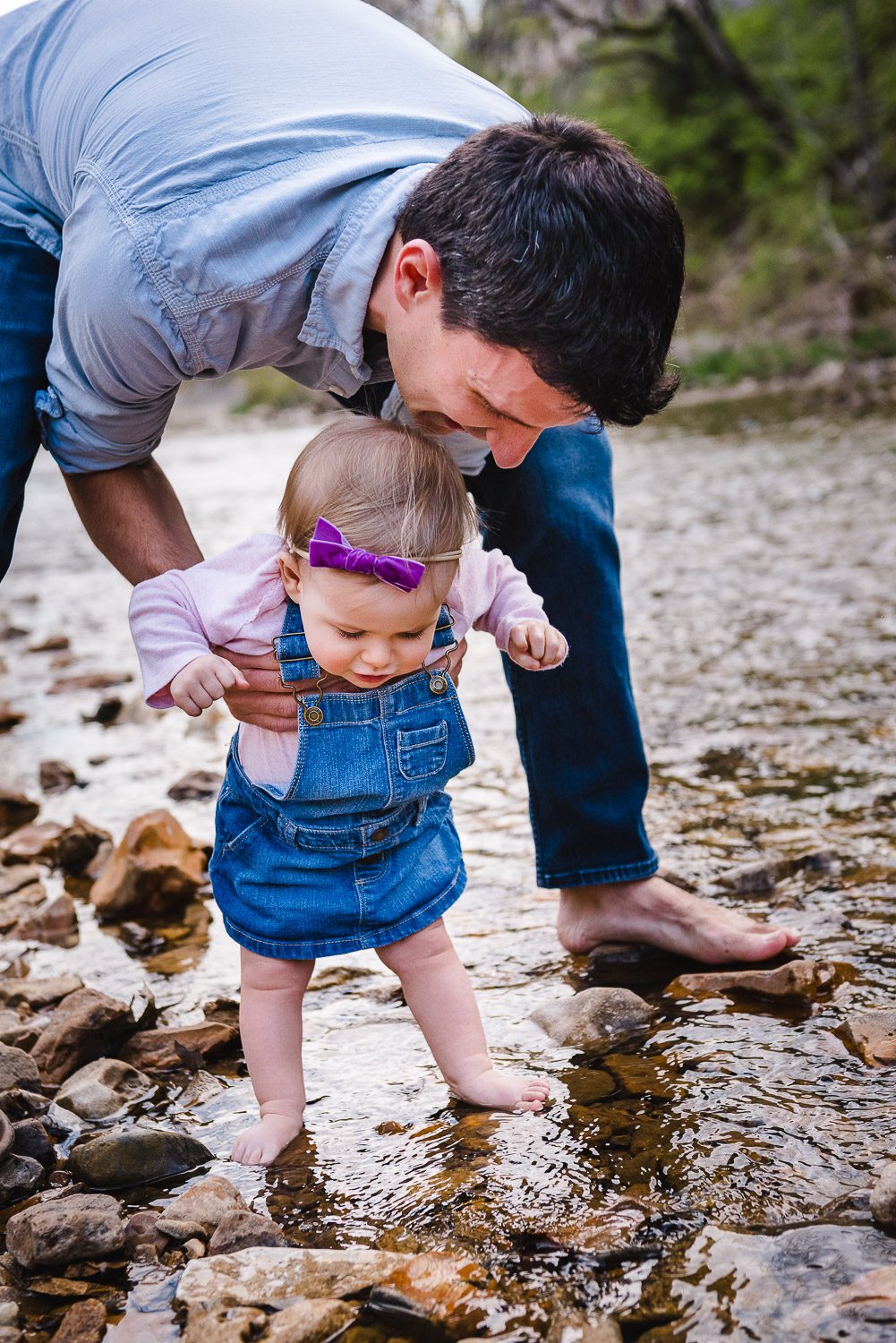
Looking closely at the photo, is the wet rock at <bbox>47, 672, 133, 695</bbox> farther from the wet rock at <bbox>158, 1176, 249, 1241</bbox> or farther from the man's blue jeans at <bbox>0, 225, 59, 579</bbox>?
the wet rock at <bbox>158, 1176, 249, 1241</bbox>

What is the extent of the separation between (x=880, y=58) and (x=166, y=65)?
18.5 metres

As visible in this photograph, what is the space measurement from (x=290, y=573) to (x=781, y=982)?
0.93 m

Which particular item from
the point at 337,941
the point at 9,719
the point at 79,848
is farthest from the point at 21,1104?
the point at 9,719

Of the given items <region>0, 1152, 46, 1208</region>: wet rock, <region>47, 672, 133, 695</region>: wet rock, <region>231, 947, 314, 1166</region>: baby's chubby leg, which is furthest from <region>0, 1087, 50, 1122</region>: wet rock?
<region>47, 672, 133, 695</region>: wet rock

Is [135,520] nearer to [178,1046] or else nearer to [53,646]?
[178,1046]

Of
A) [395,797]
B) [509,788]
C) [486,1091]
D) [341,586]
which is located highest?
[341,586]

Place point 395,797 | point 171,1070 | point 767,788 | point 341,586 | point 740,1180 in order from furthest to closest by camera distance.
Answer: point 767,788 < point 171,1070 < point 395,797 < point 341,586 < point 740,1180

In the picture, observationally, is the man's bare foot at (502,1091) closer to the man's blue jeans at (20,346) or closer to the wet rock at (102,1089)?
the wet rock at (102,1089)

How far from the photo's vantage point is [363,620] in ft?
5.64

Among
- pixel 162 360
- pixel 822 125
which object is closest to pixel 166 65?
pixel 162 360

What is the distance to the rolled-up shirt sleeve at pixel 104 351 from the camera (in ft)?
5.65

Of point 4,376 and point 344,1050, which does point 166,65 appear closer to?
point 4,376

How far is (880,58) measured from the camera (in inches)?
696

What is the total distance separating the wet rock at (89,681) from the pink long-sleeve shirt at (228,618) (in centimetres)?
275
